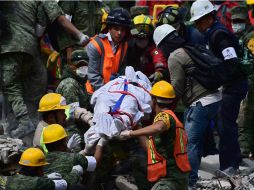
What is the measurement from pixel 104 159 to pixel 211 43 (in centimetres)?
193

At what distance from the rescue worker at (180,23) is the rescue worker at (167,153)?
5.45 feet

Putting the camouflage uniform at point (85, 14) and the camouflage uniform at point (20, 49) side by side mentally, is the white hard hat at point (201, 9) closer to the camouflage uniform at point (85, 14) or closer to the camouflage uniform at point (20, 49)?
the camouflage uniform at point (20, 49)

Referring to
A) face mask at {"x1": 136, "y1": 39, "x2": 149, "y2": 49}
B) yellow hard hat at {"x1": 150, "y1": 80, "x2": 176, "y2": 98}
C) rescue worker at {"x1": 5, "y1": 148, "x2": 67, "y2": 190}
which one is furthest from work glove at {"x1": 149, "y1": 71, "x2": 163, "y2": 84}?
rescue worker at {"x1": 5, "y1": 148, "x2": 67, "y2": 190}

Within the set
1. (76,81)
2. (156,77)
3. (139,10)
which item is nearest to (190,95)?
(156,77)

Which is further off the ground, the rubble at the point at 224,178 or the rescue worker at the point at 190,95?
the rescue worker at the point at 190,95

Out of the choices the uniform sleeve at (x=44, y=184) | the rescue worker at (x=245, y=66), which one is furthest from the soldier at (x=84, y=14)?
the uniform sleeve at (x=44, y=184)

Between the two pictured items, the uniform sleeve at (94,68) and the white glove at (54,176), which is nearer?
the white glove at (54,176)

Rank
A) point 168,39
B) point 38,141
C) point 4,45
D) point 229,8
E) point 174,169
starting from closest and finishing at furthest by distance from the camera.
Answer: point 174,169 → point 38,141 → point 168,39 → point 4,45 → point 229,8

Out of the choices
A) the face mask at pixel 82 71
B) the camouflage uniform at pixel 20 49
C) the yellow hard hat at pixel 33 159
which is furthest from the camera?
the camouflage uniform at pixel 20 49

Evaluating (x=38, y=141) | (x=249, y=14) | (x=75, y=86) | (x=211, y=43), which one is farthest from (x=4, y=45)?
(x=249, y=14)

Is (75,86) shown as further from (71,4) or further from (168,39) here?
(71,4)

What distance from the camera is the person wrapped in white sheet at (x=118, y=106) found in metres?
9.27

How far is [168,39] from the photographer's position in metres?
9.98

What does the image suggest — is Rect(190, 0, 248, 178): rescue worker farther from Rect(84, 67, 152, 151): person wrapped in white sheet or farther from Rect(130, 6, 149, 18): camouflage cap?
Rect(130, 6, 149, 18): camouflage cap
